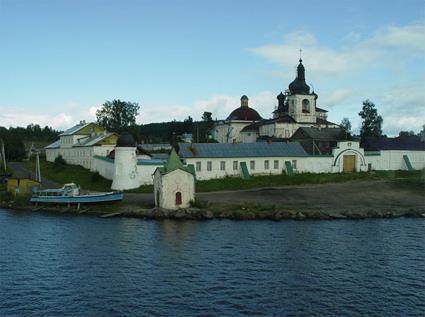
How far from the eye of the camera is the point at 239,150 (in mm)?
57750

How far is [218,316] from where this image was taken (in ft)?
65.7

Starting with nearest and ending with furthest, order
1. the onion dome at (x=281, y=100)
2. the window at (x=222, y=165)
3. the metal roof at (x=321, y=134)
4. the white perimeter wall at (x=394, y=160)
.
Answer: the window at (x=222, y=165)
the white perimeter wall at (x=394, y=160)
the metal roof at (x=321, y=134)
the onion dome at (x=281, y=100)

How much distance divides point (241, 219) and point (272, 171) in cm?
1909

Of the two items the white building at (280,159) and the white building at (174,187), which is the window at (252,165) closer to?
the white building at (280,159)

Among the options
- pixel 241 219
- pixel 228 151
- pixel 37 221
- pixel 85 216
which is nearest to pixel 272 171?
pixel 228 151

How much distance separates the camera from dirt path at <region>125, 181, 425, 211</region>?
147ft

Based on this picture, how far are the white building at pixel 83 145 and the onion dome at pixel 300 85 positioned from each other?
30.1m

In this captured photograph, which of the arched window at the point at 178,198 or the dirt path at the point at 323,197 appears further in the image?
the dirt path at the point at 323,197

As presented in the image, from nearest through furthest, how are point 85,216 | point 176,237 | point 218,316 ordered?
point 218,316 < point 176,237 < point 85,216

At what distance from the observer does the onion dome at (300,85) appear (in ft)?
272

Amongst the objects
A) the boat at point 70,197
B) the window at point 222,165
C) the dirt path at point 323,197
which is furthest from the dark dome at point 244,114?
the boat at point 70,197

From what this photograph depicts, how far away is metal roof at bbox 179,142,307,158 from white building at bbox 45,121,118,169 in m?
18.4

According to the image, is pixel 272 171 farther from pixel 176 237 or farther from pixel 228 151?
pixel 176 237

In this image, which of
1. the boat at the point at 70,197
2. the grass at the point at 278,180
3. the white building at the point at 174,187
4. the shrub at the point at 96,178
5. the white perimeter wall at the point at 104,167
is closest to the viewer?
the white building at the point at 174,187
